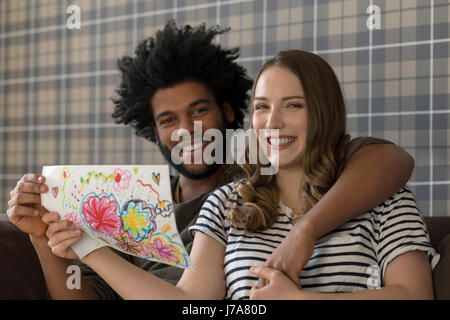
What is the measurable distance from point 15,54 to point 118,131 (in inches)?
28.1

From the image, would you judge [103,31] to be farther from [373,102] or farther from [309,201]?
[309,201]

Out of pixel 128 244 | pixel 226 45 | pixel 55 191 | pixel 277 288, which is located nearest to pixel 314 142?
pixel 277 288

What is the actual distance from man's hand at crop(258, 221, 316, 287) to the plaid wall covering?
906 millimetres

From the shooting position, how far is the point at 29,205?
1154 millimetres

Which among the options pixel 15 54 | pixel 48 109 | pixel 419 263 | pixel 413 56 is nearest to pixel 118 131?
pixel 48 109

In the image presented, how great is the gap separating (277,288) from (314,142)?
34cm

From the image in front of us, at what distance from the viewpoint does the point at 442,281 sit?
1107mm

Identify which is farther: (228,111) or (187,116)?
(228,111)

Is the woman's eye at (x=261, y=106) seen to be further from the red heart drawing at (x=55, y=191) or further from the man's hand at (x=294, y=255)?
the red heart drawing at (x=55, y=191)

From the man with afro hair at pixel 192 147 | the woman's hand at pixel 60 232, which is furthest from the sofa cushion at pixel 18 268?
the woman's hand at pixel 60 232

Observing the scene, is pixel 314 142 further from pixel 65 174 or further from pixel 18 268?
pixel 18 268

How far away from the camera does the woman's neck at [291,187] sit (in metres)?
1.22

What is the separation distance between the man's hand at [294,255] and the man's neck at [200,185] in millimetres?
585

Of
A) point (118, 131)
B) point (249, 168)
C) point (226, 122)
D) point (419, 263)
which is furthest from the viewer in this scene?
point (118, 131)
